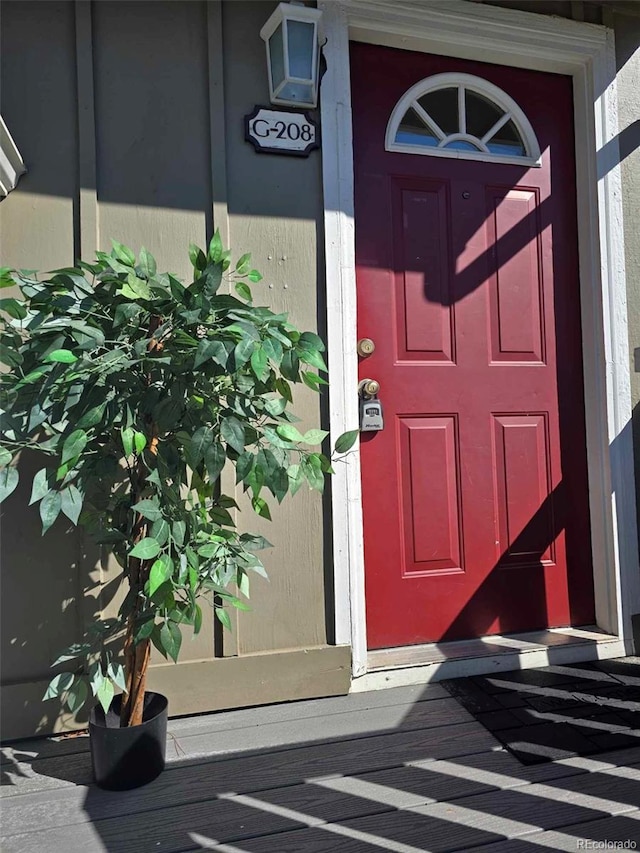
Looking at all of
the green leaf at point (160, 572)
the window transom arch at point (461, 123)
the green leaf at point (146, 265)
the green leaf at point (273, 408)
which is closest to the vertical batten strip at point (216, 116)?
the green leaf at point (146, 265)

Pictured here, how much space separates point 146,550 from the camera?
1.18m

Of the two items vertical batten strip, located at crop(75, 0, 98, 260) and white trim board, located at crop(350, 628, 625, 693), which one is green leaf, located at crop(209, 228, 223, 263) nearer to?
vertical batten strip, located at crop(75, 0, 98, 260)

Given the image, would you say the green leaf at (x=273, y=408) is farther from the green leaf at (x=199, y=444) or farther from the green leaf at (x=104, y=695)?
the green leaf at (x=104, y=695)

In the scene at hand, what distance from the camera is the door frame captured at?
198 centimetres

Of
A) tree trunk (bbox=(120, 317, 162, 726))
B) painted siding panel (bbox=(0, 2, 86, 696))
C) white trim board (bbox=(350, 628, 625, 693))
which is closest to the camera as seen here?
tree trunk (bbox=(120, 317, 162, 726))

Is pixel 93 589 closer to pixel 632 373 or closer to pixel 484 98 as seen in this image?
pixel 632 373

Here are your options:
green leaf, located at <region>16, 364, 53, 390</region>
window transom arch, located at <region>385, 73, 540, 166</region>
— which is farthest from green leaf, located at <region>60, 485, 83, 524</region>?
window transom arch, located at <region>385, 73, 540, 166</region>

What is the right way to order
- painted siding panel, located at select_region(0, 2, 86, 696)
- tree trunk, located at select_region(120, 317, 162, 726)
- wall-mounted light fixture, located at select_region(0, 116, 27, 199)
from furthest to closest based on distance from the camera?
painted siding panel, located at select_region(0, 2, 86, 696) < wall-mounted light fixture, located at select_region(0, 116, 27, 199) < tree trunk, located at select_region(120, 317, 162, 726)

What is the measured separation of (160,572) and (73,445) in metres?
0.30

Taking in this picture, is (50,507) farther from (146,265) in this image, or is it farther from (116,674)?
(146,265)

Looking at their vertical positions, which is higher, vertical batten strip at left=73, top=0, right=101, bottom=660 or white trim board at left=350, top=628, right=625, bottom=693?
vertical batten strip at left=73, top=0, right=101, bottom=660

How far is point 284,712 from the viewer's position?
5.95ft

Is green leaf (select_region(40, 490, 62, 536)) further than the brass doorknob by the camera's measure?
No

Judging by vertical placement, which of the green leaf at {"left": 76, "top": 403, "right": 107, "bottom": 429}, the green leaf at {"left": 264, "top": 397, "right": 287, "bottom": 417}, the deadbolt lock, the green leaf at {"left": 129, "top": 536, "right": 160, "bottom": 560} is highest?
the deadbolt lock
